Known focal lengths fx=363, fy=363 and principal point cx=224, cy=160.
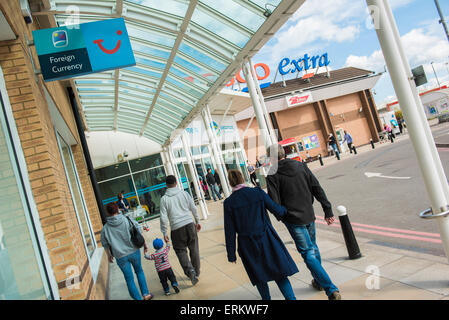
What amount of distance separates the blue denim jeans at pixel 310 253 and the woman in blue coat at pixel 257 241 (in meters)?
0.37

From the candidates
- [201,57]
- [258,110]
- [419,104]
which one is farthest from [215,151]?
[419,104]

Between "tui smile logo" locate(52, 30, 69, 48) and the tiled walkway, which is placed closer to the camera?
the tiled walkway

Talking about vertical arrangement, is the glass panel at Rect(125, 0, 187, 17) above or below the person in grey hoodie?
above

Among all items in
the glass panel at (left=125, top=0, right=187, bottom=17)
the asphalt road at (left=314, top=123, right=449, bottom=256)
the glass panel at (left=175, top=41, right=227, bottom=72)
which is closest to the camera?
the asphalt road at (left=314, top=123, right=449, bottom=256)

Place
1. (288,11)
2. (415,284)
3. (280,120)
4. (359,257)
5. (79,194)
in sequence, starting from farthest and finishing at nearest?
(280,120) < (79,194) < (288,11) < (359,257) < (415,284)

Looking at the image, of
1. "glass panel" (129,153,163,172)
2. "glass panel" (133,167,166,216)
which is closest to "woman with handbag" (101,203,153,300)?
"glass panel" (129,153,163,172)

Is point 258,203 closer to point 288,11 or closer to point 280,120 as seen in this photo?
point 288,11

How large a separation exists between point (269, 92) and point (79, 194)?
2721 cm

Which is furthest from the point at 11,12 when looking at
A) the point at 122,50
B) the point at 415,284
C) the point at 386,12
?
the point at 415,284

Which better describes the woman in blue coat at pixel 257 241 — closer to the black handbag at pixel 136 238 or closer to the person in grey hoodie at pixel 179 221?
the black handbag at pixel 136 238

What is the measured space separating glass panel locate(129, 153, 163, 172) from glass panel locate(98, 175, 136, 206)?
0.70 meters

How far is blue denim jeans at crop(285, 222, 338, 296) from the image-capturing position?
3.82m

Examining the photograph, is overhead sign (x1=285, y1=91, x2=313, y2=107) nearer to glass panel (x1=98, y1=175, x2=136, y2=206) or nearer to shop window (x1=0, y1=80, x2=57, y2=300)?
glass panel (x1=98, y1=175, x2=136, y2=206)

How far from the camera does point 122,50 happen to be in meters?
5.24
